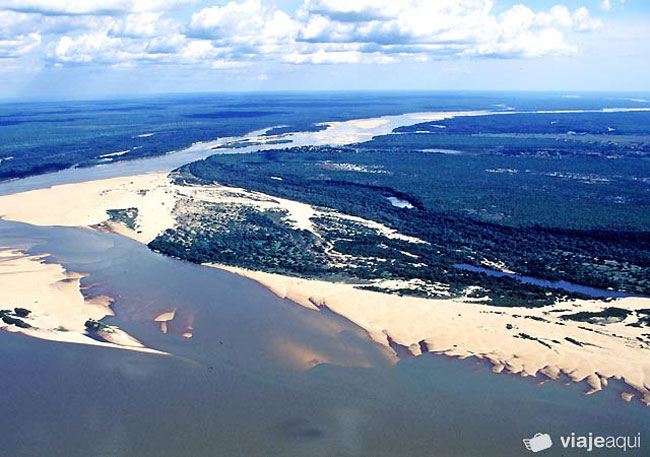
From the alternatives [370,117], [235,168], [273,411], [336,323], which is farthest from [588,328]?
[370,117]

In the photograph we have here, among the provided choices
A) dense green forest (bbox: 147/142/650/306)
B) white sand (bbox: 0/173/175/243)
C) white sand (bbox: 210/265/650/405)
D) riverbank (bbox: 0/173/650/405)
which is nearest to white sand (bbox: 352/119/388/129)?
dense green forest (bbox: 147/142/650/306)

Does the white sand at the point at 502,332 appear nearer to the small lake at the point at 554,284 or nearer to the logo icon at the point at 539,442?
the small lake at the point at 554,284

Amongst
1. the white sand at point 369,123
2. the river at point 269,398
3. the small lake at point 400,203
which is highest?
the white sand at point 369,123

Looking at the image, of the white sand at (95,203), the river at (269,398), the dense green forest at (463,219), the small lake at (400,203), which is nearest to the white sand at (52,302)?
the river at (269,398)

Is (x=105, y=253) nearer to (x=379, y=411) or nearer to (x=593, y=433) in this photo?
(x=379, y=411)

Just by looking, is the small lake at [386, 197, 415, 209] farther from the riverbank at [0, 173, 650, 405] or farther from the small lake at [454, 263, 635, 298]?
the riverbank at [0, 173, 650, 405]

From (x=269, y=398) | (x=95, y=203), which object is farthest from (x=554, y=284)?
(x=95, y=203)
